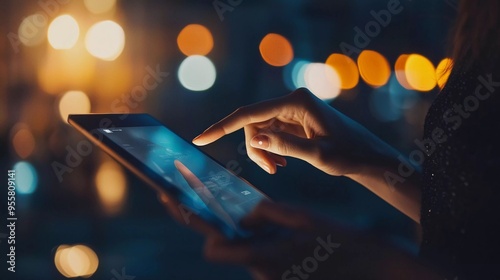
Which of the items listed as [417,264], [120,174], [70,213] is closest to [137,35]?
[120,174]

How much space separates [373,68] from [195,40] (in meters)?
1.80

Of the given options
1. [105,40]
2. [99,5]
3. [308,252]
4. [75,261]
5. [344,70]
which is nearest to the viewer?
[308,252]

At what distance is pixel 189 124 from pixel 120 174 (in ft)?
1.96

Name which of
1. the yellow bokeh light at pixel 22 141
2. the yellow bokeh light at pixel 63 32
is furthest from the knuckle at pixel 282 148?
the yellow bokeh light at pixel 63 32

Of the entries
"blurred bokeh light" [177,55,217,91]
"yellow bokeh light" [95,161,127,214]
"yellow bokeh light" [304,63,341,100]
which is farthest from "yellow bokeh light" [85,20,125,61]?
"yellow bokeh light" [304,63,341,100]

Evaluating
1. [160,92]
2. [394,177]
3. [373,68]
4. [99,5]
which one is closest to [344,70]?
[373,68]

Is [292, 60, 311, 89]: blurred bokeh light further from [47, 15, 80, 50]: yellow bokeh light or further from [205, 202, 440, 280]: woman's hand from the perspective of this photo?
[205, 202, 440, 280]: woman's hand

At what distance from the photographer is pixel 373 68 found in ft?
14.6

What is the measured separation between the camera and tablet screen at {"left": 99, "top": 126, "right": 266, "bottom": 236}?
26.5 inches

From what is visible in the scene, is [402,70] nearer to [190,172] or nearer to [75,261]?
[75,261]

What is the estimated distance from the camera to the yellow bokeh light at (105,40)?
285 centimetres

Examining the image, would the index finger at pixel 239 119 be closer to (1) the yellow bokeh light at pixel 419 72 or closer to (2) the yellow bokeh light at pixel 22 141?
(2) the yellow bokeh light at pixel 22 141

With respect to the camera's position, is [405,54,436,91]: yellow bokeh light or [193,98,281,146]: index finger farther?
[405,54,436,91]: yellow bokeh light

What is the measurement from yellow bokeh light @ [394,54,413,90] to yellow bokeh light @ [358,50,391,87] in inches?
3.4
